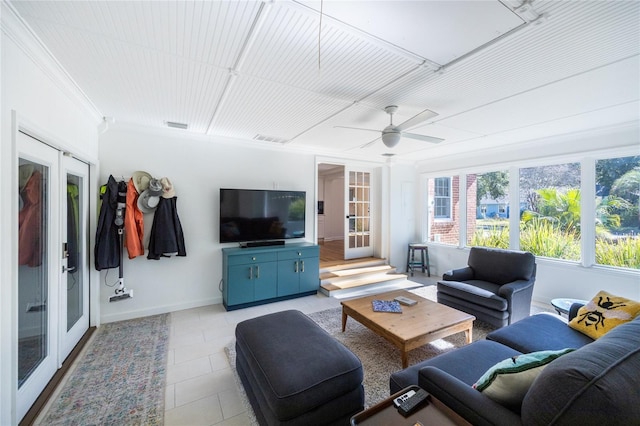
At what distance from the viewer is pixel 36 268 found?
1.98 m

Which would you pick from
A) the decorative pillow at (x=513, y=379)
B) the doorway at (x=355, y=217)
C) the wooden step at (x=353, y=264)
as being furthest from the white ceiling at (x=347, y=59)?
the wooden step at (x=353, y=264)

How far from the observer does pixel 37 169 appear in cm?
194

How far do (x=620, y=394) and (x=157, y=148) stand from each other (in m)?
4.41

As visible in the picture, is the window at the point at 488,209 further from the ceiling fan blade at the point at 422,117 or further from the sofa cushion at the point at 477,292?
the ceiling fan blade at the point at 422,117

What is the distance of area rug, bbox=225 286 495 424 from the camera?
2066 millimetres

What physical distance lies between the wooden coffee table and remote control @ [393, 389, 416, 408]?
1029 millimetres

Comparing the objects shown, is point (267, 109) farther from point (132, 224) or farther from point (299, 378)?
point (299, 378)

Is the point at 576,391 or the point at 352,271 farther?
the point at 352,271

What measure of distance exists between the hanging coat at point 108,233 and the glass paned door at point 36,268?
2.50ft

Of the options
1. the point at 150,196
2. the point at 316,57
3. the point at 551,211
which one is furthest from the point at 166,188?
the point at 551,211

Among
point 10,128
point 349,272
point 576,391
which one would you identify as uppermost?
point 10,128

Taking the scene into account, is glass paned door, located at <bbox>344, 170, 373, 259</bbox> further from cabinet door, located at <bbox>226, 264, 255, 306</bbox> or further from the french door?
the french door

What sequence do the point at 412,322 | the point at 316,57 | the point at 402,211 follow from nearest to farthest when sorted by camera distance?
the point at 316,57 < the point at 412,322 < the point at 402,211

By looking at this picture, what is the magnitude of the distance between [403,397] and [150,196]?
3.53 metres
